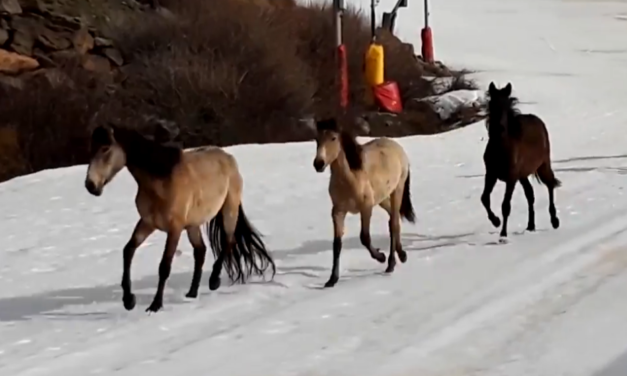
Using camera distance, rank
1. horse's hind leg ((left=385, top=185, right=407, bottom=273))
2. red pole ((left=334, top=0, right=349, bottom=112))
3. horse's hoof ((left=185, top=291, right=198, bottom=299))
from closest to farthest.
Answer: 1. horse's hoof ((left=185, top=291, right=198, bottom=299))
2. horse's hind leg ((left=385, top=185, right=407, bottom=273))
3. red pole ((left=334, top=0, right=349, bottom=112))

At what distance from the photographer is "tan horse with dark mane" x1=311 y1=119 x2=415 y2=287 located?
311 inches

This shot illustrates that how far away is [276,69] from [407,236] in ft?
27.8

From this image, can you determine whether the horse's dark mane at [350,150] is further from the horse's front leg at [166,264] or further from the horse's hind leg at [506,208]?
the horse's hind leg at [506,208]

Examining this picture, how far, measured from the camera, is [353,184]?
26.6 feet

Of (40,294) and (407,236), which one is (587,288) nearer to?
(407,236)

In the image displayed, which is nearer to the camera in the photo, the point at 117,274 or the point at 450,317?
the point at 450,317

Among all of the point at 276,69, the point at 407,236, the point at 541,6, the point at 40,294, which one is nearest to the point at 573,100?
the point at 276,69

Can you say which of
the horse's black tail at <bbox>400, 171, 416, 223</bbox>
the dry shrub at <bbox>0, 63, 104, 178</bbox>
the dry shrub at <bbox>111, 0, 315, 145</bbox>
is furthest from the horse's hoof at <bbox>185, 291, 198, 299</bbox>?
the dry shrub at <bbox>111, 0, 315, 145</bbox>

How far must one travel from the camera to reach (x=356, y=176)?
8117 millimetres

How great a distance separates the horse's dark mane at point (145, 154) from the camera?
23.2ft

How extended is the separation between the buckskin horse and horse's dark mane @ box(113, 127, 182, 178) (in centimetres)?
384

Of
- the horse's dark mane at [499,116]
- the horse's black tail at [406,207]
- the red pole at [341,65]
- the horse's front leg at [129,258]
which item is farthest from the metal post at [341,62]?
the horse's front leg at [129,258]

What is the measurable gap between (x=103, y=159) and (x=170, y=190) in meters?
0.56

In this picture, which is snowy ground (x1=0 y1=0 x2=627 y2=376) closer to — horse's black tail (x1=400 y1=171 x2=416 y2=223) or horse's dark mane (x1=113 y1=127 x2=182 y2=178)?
horse's black tail (x1=400 y1=171 x2=416 y2=223)
